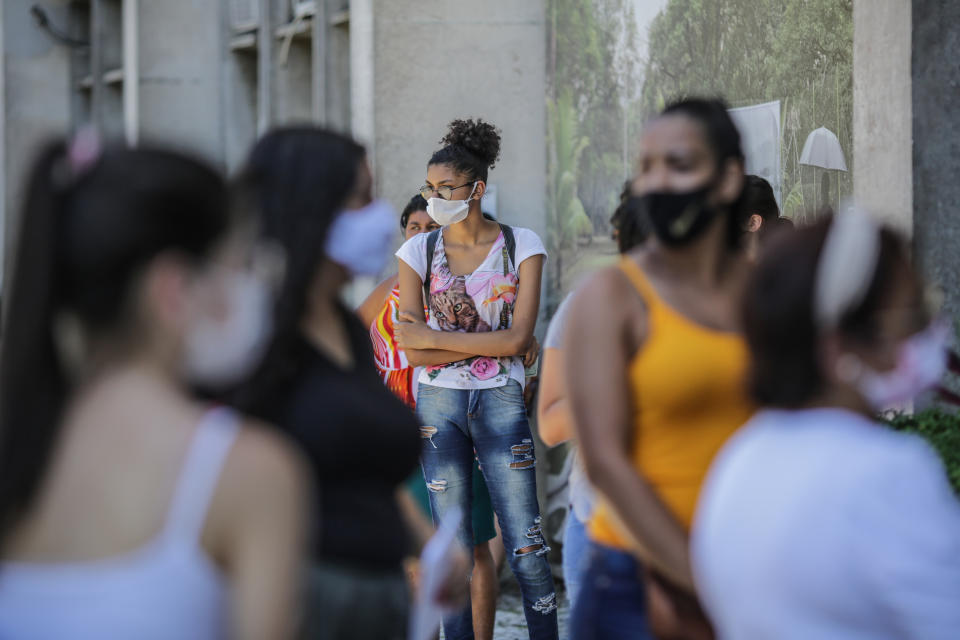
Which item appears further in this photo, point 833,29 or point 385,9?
point 385,9

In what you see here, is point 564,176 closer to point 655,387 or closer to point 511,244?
point 511,244

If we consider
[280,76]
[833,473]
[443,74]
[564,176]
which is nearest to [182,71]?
[280,76]

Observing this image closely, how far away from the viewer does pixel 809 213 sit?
532 centimetres

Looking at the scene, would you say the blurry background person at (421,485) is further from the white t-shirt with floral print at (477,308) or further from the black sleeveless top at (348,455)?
the black sleeveless top at (348,455)

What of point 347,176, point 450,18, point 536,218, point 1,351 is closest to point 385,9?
point 450,18

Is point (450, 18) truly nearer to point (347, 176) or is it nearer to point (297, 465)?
point (347, 176)

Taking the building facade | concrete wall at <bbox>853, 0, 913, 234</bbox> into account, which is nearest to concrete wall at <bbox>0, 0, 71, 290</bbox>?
the building facade

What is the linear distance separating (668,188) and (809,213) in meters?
2.81

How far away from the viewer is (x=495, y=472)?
506 centimetres

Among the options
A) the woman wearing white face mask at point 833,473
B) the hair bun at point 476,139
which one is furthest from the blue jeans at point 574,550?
the hair bun at point 476,139

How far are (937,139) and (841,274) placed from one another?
2972mm

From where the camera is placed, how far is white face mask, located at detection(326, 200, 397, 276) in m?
2.67

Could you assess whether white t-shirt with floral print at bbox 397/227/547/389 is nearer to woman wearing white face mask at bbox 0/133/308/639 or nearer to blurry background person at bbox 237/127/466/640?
blurry background person at bbox 237/127/466/640

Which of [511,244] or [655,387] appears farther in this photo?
[511,244]
